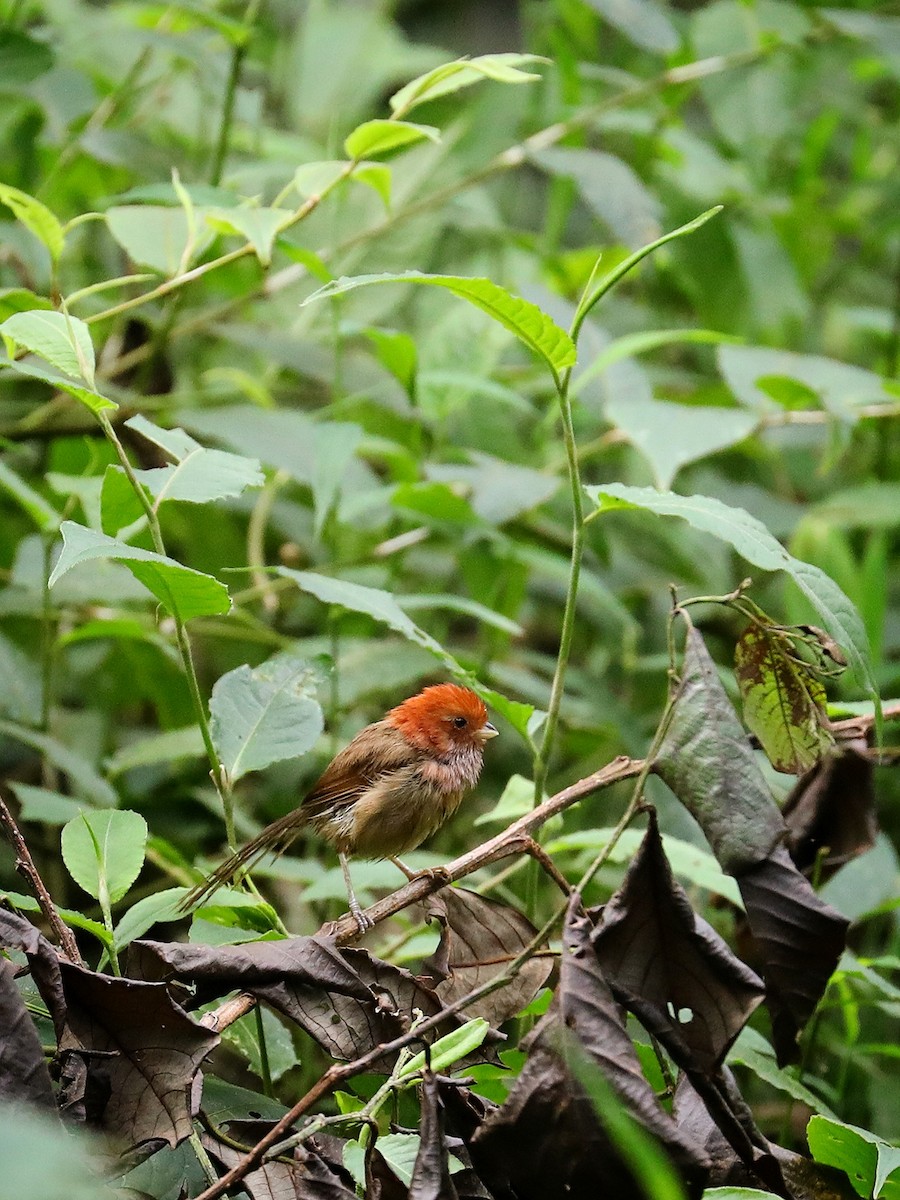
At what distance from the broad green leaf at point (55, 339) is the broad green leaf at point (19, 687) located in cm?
130

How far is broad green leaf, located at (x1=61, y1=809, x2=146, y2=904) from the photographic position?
61.6 inches

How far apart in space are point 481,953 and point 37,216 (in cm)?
131

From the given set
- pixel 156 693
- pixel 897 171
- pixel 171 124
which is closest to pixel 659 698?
pixel 156 693

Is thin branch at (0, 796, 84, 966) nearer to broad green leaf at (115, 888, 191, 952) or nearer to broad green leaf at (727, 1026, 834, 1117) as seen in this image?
broad green leaf at (115, 888, 191, 952)

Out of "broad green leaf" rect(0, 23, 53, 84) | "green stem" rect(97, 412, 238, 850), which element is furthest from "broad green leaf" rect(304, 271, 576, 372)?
"broad green leaf" rect(0, 23, 53, 84)

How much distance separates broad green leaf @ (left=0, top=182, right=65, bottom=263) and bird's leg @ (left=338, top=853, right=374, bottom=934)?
1113mm

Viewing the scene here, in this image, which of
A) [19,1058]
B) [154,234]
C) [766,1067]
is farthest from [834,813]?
[154,234]

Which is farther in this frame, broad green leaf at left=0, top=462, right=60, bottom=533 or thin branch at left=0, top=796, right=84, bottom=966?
broad green leaf at left=0, top=462, right=60, bottom=533

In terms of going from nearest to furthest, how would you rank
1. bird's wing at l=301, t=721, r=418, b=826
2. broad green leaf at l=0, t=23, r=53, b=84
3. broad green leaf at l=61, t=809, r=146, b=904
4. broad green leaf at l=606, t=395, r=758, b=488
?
1. broad green leaf at l=61, t=809, r=146, b=904
2. bird's wing at l=301, t=721, r=418, b=826
3. broad green leaf at l=606, t=395, r=758, b=488
4. broad green leaf at l=0, t=23, r=53, b=84

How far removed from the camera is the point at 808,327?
5.61m

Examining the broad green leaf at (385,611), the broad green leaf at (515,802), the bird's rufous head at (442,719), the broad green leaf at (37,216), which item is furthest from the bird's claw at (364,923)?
the broad green leaf at (37,216)

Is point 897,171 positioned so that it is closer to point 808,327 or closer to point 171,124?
point 808,327

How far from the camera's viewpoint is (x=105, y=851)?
1595 mm

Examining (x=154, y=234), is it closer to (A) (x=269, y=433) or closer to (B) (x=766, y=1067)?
(A) (x=269, y=433)
